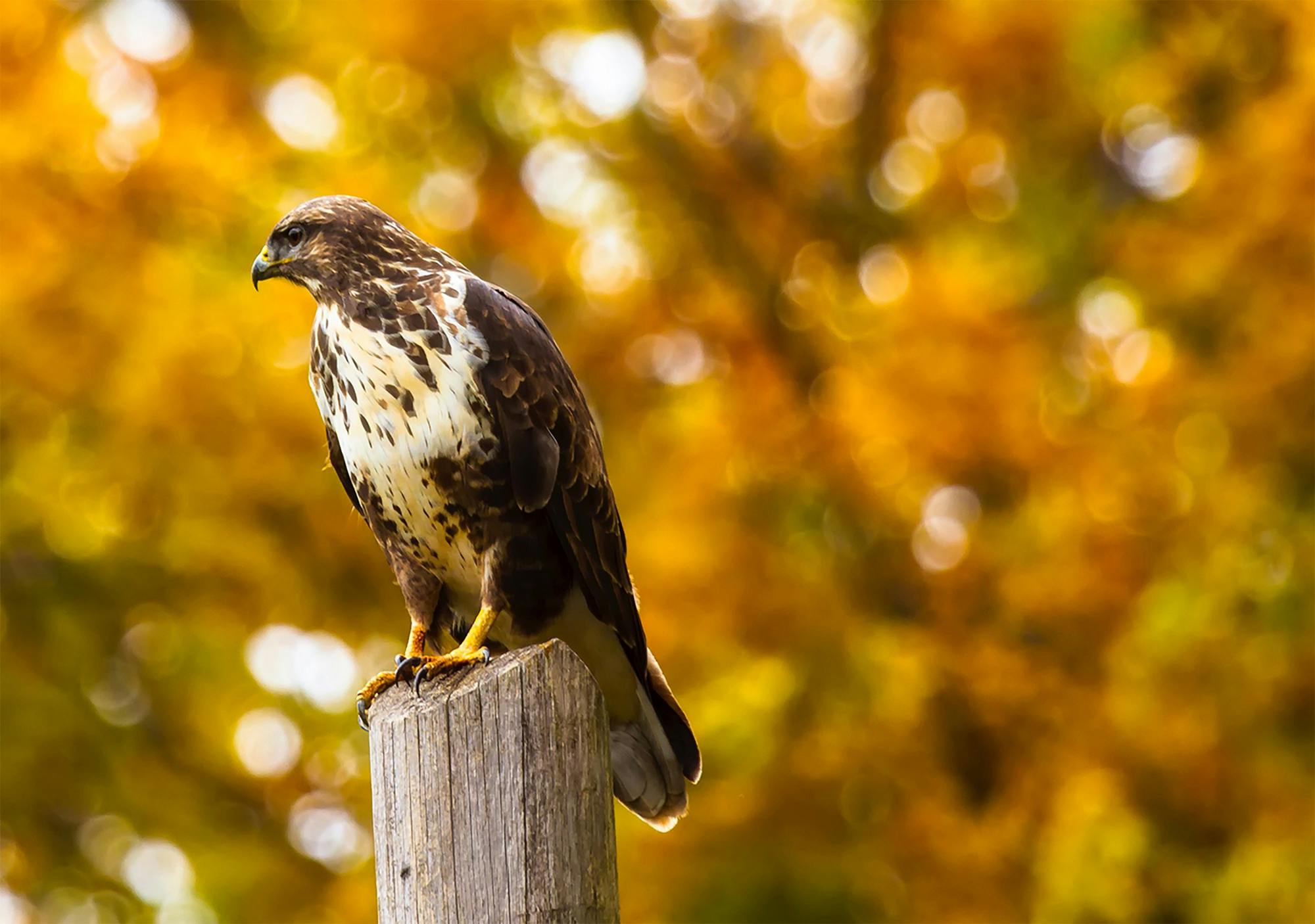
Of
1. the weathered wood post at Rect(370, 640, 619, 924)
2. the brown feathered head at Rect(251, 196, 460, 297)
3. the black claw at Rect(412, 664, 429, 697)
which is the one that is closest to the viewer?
the weathered wood post at Rect(370, 640, 619, 924)

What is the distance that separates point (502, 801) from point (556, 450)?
1.08 m

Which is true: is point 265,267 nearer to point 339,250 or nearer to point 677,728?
point 339,250

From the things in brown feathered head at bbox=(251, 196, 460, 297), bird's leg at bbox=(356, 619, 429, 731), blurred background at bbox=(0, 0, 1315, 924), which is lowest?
bird's leg at bbox=(356, 619, 429, 731)

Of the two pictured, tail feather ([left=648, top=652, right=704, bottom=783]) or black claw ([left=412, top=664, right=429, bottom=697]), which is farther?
tail feather ([left=648, top=652, right=704, bottom=783])

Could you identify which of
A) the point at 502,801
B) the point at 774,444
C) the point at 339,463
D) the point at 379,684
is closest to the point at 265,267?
the point at 339,463

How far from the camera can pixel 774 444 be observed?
555 cm

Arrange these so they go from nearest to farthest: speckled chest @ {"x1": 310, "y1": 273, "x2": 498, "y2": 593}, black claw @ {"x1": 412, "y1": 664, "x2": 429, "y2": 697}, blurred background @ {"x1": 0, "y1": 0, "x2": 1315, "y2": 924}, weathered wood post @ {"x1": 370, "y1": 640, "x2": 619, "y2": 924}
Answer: weathered wood post @ {"x1": 370, "y1": 640, "x2": 619, "y2": 924}
black claw @ {"x1": 412, "y1": 664, "x2": 429, "y2": 697}
speckled chest @ {"x1": 310, "y1": 273, "x2": 498, "y2": 593}
blurred background @ {"x1": 0, "y1": 0, "x2": 1315, "y2": 924}

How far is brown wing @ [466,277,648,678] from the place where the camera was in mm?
3182

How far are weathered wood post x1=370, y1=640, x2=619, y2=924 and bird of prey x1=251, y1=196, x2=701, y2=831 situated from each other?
1.93 feet

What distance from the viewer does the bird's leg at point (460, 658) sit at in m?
2.95

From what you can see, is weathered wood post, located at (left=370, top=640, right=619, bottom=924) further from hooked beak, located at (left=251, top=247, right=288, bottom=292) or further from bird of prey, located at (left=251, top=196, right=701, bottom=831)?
hooked beak, located at (left=251, top=247, right=288, bottom=292)

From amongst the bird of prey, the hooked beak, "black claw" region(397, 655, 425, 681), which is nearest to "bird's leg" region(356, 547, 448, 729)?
the bird of prey

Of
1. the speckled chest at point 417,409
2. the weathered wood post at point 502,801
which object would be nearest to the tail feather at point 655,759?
the speckled chest at point 417,409

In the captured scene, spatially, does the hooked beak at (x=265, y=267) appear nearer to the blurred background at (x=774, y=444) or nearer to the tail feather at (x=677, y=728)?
the tail feather at (x=677, y=728)
